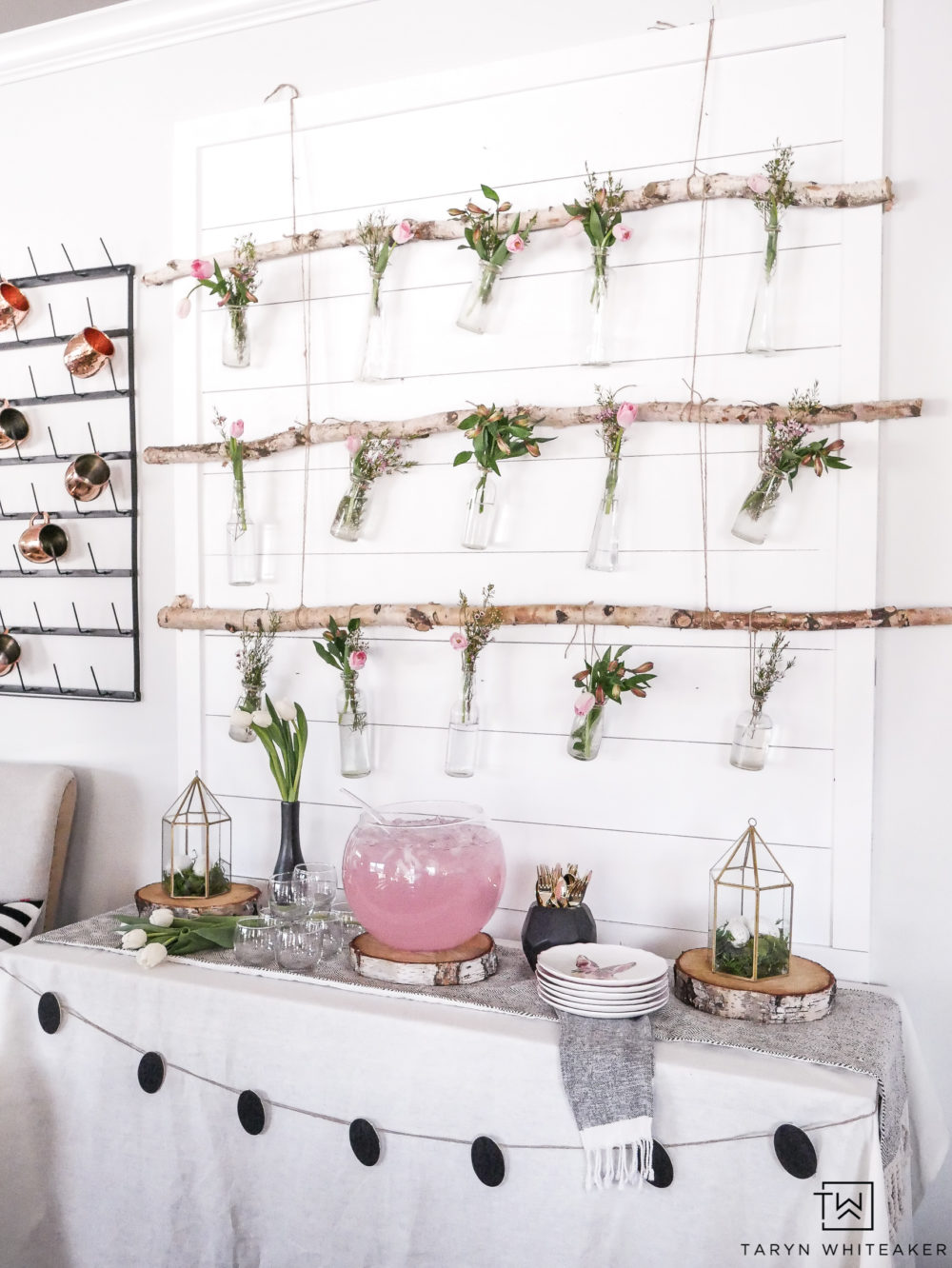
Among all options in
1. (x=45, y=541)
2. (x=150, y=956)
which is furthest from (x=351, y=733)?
(x=45, y=541)

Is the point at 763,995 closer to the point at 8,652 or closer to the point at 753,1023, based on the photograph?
the point at 753,1023

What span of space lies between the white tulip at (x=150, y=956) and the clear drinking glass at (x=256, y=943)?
131 mm

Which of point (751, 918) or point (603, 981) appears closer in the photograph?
point (603, 981)

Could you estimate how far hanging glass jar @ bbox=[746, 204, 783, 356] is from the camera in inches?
72.1

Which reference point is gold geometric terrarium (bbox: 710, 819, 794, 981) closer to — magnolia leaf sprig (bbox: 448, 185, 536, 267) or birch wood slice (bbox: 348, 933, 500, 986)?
birch wood slice (bbox: 348, 933, 500, 986)

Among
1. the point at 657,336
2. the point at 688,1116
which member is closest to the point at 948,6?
the point at 657,336

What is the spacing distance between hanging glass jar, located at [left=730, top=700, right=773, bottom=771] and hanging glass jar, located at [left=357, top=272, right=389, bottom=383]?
3.30 ft

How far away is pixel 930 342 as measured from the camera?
71.5 inches

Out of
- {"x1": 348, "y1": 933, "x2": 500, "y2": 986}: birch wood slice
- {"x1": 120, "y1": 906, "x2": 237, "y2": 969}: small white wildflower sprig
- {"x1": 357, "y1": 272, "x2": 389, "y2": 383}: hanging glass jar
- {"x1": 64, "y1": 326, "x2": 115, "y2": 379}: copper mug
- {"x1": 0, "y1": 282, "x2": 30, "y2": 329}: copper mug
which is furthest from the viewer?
{"x1": 0, "y1": 282, "x2": 30, "y2": 329}: copper mug

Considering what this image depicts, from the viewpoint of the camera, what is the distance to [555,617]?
2.00 metres

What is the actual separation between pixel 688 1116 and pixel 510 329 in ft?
4.75

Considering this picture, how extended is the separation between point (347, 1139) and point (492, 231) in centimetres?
164

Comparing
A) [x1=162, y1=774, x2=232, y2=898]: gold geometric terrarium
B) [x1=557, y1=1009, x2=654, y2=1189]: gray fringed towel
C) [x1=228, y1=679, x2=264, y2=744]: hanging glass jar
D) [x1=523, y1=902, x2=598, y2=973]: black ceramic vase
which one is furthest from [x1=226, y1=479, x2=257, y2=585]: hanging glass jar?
[x1=557, y1=1009, x2=654, y2=1189]: gray fringed towel

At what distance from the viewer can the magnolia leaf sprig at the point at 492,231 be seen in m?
1.99
